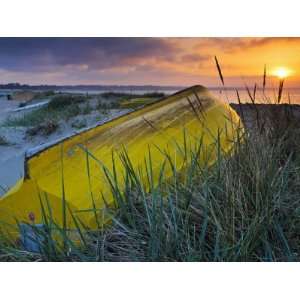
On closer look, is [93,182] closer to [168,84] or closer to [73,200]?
[73,200]

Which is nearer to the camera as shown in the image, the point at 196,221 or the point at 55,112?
the point at 196,221

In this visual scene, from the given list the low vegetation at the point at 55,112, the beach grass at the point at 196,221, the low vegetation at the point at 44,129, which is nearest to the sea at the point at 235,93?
the low vegetation at the point at 55,112

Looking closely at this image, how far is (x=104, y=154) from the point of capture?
4.76 feet

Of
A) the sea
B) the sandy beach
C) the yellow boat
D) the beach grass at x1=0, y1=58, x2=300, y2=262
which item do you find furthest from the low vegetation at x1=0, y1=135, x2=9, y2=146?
the beach grass at x1=0, y1=58, x2=300, y2=262

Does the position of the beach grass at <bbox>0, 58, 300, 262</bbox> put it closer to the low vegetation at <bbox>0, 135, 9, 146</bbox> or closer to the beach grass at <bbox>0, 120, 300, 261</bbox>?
the beach grass at <bbox>0, 120, 300, 261</bbox>

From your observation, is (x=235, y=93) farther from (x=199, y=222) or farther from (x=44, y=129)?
(x=44, y=129)

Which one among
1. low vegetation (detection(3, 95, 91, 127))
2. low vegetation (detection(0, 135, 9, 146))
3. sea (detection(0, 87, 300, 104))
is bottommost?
low vegetation (detection(0, 135, 9, 146))

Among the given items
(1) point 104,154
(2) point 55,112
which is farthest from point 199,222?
(2) point 55,112

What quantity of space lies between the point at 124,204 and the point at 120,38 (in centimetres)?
63

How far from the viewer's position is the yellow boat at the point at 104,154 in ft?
4.30

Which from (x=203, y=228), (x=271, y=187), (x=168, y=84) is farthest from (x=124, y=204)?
(x=168, y=84)

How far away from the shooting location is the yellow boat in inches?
51.6
